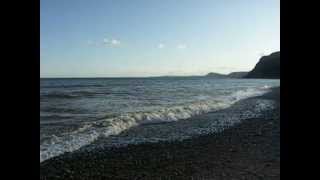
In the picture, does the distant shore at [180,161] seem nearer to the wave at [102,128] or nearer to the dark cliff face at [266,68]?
the wave at [102,128]

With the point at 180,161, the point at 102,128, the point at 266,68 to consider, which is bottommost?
the point at 180,161

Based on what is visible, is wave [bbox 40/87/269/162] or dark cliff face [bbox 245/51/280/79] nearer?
wave [bbox 40/87/269/162]

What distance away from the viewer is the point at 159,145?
1030cm

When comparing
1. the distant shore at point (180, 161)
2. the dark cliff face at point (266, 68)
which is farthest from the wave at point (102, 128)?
the dark cliff face at point (266, 68)

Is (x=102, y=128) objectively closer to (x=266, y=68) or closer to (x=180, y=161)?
(x=180, y=161)

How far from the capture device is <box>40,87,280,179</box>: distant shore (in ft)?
24.1

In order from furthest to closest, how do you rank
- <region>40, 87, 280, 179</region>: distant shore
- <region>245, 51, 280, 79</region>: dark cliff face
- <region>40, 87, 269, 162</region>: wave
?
<region>245, 51, 280, 79</region>: dark cliff face, <region>40, 87, 269, 162</region>: wave, <region>40, 87, 280, 179</region>: distant shore

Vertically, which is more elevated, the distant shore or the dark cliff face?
the dark cliff face

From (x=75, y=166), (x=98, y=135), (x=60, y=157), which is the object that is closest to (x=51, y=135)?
(x=98, y=135)

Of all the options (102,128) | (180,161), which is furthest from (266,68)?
(180,161)

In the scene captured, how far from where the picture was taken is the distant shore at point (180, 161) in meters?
7.36

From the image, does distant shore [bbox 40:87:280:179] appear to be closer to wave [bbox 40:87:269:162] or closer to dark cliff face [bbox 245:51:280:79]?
wave [bbox 40:87:269:162]

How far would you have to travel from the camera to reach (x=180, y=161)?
27.9ft

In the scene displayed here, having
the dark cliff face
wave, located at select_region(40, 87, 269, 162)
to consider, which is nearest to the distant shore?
wave, located at select_region(40, 87, 269, 162)
